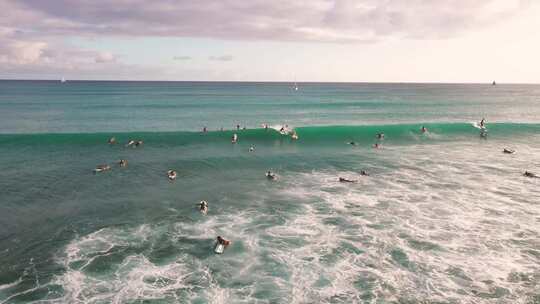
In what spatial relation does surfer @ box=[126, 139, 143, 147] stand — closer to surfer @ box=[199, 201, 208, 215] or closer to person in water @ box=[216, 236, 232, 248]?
surfer @ box=[199, 201, 208, 215]

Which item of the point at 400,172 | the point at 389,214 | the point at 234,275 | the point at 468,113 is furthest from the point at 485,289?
the point at 468,113

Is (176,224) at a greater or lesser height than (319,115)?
lesser

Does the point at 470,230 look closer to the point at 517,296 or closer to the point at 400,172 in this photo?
the point at 517,296

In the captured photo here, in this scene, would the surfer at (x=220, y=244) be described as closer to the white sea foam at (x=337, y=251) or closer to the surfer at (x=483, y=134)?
the white sea foam at (x=337, y=251)

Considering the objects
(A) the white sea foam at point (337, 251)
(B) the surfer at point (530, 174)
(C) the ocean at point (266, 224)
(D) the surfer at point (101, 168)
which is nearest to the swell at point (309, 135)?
(C) the ocean at point (266, 224)

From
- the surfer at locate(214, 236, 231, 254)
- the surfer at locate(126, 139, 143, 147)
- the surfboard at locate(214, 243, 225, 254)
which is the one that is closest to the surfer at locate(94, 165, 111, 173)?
the surfer at locate(126, 139, 143, 147)
